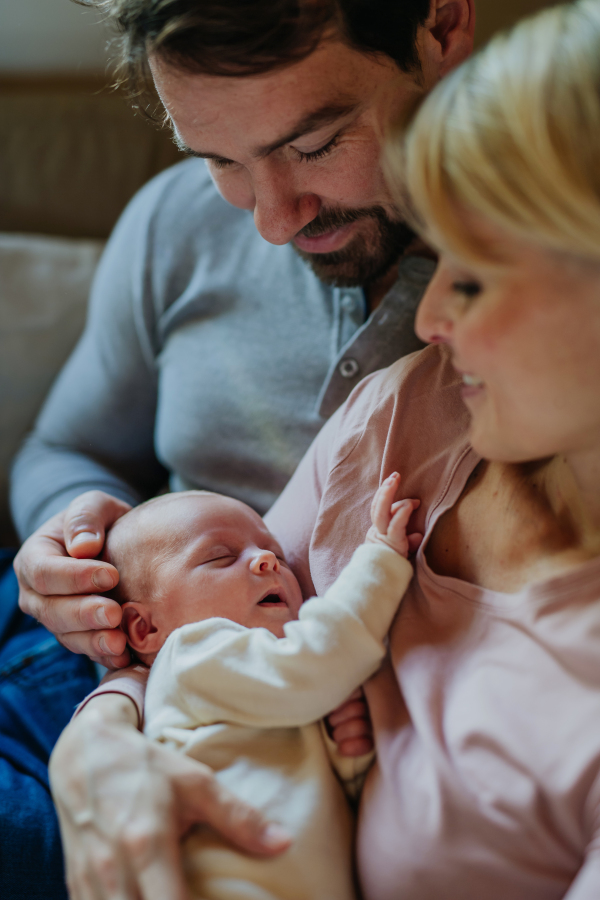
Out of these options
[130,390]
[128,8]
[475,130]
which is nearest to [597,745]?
[475,130]

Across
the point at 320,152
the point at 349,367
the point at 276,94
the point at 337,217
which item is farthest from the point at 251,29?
the point at 349,367

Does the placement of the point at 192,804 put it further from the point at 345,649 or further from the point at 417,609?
the point at 417,609

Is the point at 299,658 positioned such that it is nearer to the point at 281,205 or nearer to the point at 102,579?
the point at 102,579

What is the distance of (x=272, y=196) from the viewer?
1.08 meters

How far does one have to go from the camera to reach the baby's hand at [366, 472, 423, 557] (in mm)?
944

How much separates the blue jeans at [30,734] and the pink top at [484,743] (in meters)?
0.49

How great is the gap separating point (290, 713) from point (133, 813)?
0.67ft

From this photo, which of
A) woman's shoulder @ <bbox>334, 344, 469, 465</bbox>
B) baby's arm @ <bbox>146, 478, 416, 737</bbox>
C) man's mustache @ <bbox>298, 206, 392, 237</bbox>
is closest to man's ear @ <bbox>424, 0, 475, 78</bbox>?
man's mustache @ <bbox>298, 206, 392, 237</bbox>

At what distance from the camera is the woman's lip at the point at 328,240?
1.21 m

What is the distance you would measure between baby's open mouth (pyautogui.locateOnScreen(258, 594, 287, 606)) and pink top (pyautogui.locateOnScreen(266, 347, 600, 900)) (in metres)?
0.21

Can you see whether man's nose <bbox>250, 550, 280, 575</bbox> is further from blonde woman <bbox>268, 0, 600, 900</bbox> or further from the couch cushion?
the couch cushion

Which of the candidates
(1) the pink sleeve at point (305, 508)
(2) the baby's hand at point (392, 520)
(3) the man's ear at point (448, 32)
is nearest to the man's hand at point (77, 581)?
(1) the pink sleeve at point (305, 508)

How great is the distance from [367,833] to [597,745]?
11.3 inches

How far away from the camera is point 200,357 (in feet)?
4.87
